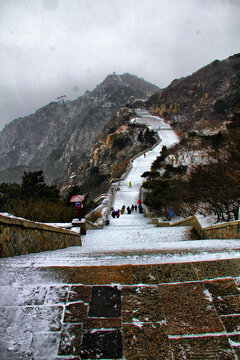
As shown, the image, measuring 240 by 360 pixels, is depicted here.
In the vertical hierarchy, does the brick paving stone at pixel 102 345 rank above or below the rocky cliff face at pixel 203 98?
below

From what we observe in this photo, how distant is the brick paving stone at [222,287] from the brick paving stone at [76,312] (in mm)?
1233

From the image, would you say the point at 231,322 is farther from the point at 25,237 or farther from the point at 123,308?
the point at 25,237

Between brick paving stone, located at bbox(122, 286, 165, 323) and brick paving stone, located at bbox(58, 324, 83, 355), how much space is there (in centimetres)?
39

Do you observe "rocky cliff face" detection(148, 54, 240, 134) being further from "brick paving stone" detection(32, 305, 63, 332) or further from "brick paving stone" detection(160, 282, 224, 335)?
"brick paving stone" detection(32, 305, 63, 332)

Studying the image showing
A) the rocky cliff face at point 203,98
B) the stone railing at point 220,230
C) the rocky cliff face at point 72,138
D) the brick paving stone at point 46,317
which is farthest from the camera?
the rocky cliff face at point 72,138

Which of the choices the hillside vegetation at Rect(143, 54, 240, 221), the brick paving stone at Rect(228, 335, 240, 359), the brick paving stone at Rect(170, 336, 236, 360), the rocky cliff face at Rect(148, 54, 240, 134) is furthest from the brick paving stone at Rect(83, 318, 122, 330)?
the rocky cliff face at Rect(148, 54, 240, 134)

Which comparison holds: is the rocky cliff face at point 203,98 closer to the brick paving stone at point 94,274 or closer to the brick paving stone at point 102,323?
the brick paving stone at point 94,274

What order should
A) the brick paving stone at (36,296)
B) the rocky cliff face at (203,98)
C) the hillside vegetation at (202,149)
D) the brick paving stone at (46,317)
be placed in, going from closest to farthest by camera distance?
1. the brick paving stone at (46,317)
2. the brick paving stone at (36,296)
3. the hillside vegetation at (202,149)
4. the rocky cliff face at (203,98)

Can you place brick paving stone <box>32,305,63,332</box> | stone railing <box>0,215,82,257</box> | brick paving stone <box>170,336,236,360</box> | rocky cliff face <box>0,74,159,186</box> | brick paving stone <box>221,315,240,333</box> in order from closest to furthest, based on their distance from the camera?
brick paving stone <box>170,336,236,360</box> → brick paving stone <box>221,315,240,333</box> → brick paving stone <box>32,305,63,332</box> → stone railing <box>0,215,82,257</box> → rocky cliff face <box>0,74,159,186</box>

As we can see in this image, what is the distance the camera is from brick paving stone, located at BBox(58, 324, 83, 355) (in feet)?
5.58

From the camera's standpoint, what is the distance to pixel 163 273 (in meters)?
2.52

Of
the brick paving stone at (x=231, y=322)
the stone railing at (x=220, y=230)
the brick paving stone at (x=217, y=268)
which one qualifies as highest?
the brick paving stone at (x=217, y=268)

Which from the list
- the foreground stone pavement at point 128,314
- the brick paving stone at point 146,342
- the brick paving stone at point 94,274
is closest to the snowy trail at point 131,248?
the brick paving stone at point 94,274

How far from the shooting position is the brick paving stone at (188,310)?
1818 millimetres
